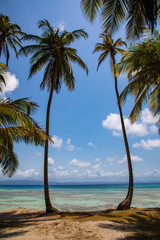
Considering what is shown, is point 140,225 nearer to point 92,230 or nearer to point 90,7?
point 92,230

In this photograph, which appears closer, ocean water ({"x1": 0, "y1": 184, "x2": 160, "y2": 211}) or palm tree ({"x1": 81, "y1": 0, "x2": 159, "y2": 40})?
palm tree ({"x1": 81, "y1": 0, "x2": 159, "y2": 40})

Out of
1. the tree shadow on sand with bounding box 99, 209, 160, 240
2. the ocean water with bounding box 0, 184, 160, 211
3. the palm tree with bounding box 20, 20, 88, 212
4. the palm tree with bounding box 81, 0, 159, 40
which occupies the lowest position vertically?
the ocean water with bounding box 0, 184, 160, 211

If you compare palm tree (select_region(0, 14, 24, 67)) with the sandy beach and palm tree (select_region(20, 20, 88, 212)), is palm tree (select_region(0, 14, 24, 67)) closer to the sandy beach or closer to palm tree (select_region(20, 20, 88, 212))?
palm tree (select_region(20, 20, 88, 212))

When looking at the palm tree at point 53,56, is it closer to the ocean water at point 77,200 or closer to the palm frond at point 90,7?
the palm frond at point 90,7

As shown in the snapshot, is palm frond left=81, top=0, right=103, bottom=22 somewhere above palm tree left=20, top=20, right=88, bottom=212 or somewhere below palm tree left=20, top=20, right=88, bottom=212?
below

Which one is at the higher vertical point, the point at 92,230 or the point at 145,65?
the point at 145,65

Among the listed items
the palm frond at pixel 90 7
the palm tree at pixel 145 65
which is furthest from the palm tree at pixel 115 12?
the palm tree at pixel 145 65

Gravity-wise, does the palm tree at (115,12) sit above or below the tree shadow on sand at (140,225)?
above

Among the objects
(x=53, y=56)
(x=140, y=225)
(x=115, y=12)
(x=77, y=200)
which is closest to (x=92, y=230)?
(x=140, y=225)

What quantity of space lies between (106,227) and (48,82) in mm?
9365

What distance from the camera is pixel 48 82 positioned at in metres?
12.1

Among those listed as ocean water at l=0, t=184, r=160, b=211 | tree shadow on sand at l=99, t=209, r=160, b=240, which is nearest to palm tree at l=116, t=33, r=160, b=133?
tree shadow on sand at l=99, t=209, r=160, b=240

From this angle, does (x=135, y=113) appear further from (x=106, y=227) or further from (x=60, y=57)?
(x=106, y=227)

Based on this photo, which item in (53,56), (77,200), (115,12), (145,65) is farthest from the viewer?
(77,200)
